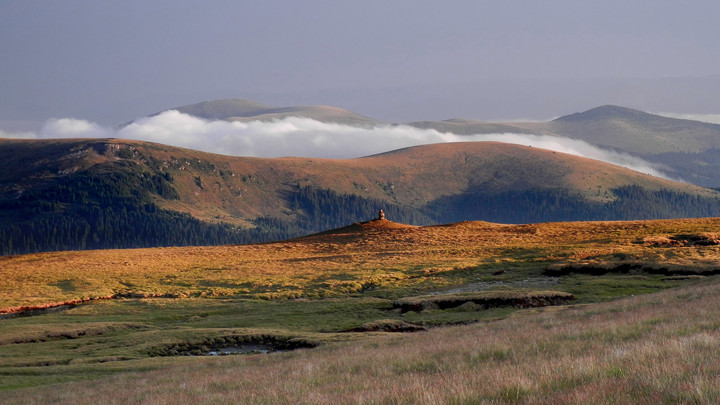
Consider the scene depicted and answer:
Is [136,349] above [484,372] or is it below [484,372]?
below

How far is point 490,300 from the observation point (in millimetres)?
53625

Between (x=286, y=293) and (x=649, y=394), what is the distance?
63925 millimetres

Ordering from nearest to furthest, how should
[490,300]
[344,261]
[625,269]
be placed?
[490,300] < [625,269] < [344,261]

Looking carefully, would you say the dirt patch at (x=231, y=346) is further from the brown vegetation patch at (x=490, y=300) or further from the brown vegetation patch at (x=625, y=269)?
the brown vegetation patch at (x=625, y=269)

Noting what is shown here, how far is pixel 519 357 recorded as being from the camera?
52.8ft

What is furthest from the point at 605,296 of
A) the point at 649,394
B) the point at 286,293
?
the point at 649,394

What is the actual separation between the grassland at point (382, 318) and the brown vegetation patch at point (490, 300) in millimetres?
355

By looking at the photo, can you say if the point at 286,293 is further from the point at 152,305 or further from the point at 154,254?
the point at 154,254

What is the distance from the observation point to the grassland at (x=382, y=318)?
12414 mm

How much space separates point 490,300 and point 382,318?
9.24m

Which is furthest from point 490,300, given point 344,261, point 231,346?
point 344,261

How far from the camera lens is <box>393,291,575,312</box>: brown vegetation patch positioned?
51938mm

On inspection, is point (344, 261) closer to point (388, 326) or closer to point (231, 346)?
point (388, 326)

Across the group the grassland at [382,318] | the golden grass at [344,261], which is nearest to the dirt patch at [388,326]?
the grassland at [382,318]
